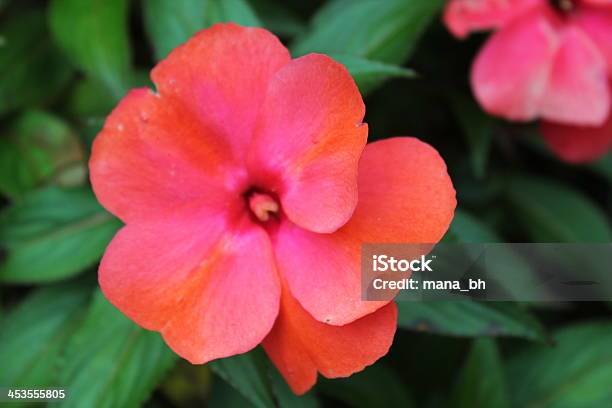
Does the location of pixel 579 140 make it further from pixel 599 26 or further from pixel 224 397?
pixel 224 397

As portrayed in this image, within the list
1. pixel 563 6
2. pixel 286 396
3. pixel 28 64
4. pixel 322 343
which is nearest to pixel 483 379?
pixel 286 396

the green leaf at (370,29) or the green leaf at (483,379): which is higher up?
the green leaf at (370,29)

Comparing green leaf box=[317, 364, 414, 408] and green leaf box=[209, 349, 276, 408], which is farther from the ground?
green leaf box=[209, 349, 276, 408]

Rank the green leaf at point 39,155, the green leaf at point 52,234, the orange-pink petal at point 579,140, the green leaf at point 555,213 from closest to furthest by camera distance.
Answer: the green leaf at point 52,234 → the green leaf at point 39,155 → the orange-pink petal at point 579,140 → the green leaf at point 555,213

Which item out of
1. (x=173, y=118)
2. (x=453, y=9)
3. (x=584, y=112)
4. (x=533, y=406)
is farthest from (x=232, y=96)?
(x=533, y=406)

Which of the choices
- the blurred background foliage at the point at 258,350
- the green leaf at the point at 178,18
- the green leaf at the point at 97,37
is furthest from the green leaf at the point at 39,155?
the green leaf at the point at 178,18

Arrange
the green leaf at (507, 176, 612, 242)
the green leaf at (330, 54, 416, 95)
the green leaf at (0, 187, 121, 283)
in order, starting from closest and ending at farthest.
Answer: the green leaf at (330, 54, 416, 95) → the green leaf at (0, 187, 121, 283) → the green leaf at (507, 176, 612, 242)

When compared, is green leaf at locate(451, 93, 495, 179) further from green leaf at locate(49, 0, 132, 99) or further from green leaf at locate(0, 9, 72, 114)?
green leaf at locate(0, 9, 72, 114)

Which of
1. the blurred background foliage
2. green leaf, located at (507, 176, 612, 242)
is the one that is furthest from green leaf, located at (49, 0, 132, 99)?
green leaf, located at (507, 176, 612, 242)

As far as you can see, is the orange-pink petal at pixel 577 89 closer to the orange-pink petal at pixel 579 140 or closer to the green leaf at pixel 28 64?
the orange-pink petal at pixel 579 140
